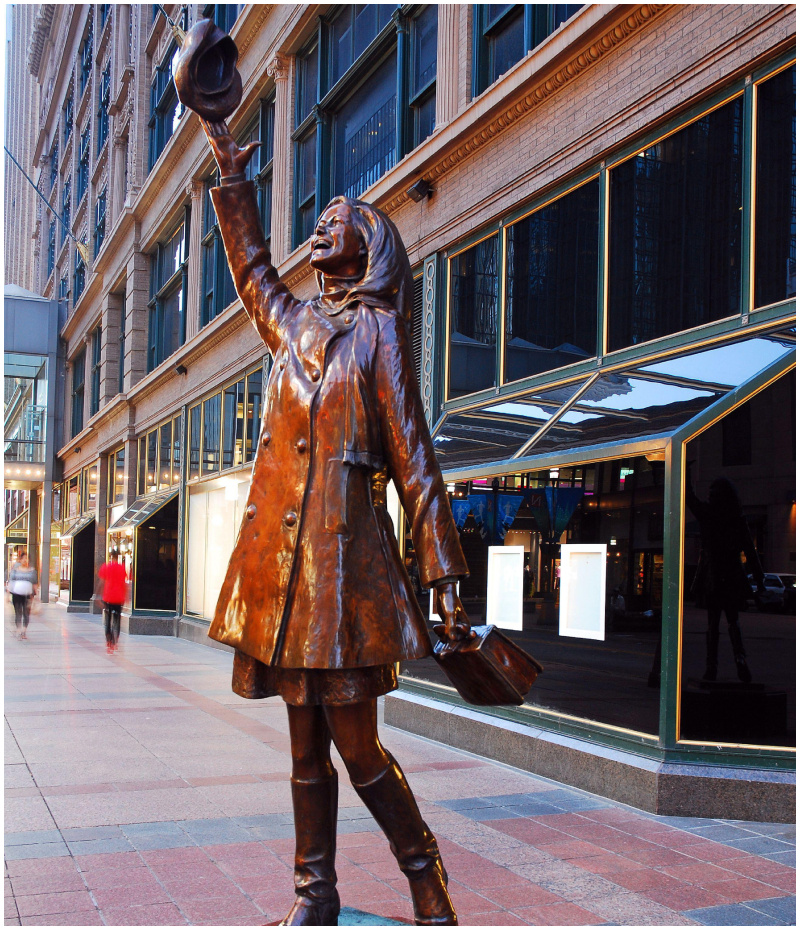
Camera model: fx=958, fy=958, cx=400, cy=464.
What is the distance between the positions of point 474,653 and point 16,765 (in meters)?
5.23

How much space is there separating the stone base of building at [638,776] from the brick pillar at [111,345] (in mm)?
24630

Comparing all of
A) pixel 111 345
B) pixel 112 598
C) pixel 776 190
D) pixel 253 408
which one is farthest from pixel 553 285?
pixel 111 345

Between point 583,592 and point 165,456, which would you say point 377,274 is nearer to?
point 583,592

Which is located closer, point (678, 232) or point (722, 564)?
point (722, 564)

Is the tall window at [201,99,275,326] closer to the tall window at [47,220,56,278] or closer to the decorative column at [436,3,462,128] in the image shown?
the decorative column at [436,3,462,128]

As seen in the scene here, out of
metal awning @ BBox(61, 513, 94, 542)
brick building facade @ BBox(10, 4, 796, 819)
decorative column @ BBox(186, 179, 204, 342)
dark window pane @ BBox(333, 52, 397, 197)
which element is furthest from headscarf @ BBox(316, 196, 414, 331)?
metal awning @ BBox(61, 513, 94, 542)

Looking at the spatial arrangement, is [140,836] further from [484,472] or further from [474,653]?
[484,472]

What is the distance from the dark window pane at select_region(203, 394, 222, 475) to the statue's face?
16.1m

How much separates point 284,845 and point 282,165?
13224 mm

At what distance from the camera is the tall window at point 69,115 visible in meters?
40.4

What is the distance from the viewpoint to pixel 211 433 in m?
19.8

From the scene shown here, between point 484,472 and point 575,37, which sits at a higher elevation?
point 575,37

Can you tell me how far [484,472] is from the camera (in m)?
8.18

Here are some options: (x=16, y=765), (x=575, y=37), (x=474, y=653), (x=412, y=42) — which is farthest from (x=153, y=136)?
(x=474, y=653)
